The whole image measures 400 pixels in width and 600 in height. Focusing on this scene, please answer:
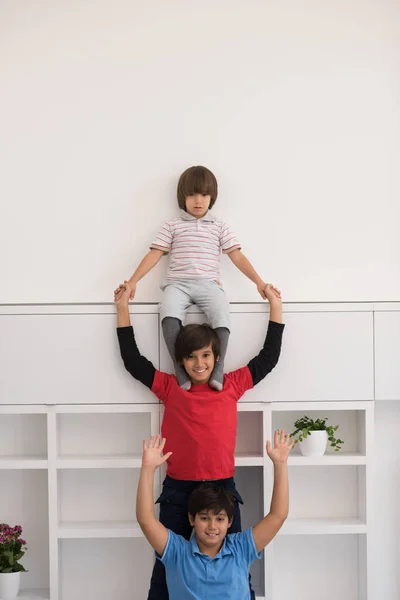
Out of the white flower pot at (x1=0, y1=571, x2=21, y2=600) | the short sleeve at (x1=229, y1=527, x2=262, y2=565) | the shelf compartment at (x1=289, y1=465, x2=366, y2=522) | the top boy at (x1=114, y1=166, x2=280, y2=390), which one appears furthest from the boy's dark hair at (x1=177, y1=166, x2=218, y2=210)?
the white flower pot at (x1=0, y1=571, x2=21, y2=600)

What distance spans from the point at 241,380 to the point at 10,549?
1014 millimetres

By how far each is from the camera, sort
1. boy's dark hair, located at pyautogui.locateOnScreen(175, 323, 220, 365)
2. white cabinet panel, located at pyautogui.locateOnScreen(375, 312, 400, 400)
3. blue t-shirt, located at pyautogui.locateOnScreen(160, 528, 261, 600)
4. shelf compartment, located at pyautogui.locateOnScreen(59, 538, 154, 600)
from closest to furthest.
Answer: blue t-shirt, located at pyautogui.locateOnScreen(160, 528, 261, 600) → boy's dark hair, located at pyautogui.locateOnScreen(175, 323, 220, 365) → white cabinet panel, located at pyautogui.locateOnScreen(375, 312, 400, 400) → shelf compartment, located at pyautogui.locateOnScreen(59, 538, 154, 600)

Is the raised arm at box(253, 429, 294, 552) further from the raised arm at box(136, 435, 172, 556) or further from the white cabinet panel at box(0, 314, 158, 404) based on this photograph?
the white cabinet panel at box(0, 314, 158, 404)

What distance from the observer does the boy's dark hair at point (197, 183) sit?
265 centimetres

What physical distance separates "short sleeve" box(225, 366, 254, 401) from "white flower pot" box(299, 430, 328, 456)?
31 centimetres

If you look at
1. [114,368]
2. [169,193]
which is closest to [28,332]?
[114,368]

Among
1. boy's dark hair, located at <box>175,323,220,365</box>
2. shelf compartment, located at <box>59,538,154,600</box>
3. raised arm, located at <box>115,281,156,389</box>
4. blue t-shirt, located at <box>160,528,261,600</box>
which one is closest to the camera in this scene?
blue t-shirt, located at <box>160,528,261,600</box>

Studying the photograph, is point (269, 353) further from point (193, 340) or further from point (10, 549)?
point (10, 549)

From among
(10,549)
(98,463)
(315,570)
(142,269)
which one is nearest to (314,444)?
(315,570)

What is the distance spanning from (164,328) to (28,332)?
1.57ft

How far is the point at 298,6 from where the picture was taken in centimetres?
281

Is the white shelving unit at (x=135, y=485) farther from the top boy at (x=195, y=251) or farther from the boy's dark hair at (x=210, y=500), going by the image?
the top boy at (x=195, y=251)

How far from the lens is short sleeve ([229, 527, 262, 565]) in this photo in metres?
2.20

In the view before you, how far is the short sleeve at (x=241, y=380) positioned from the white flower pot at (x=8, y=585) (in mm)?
1006
